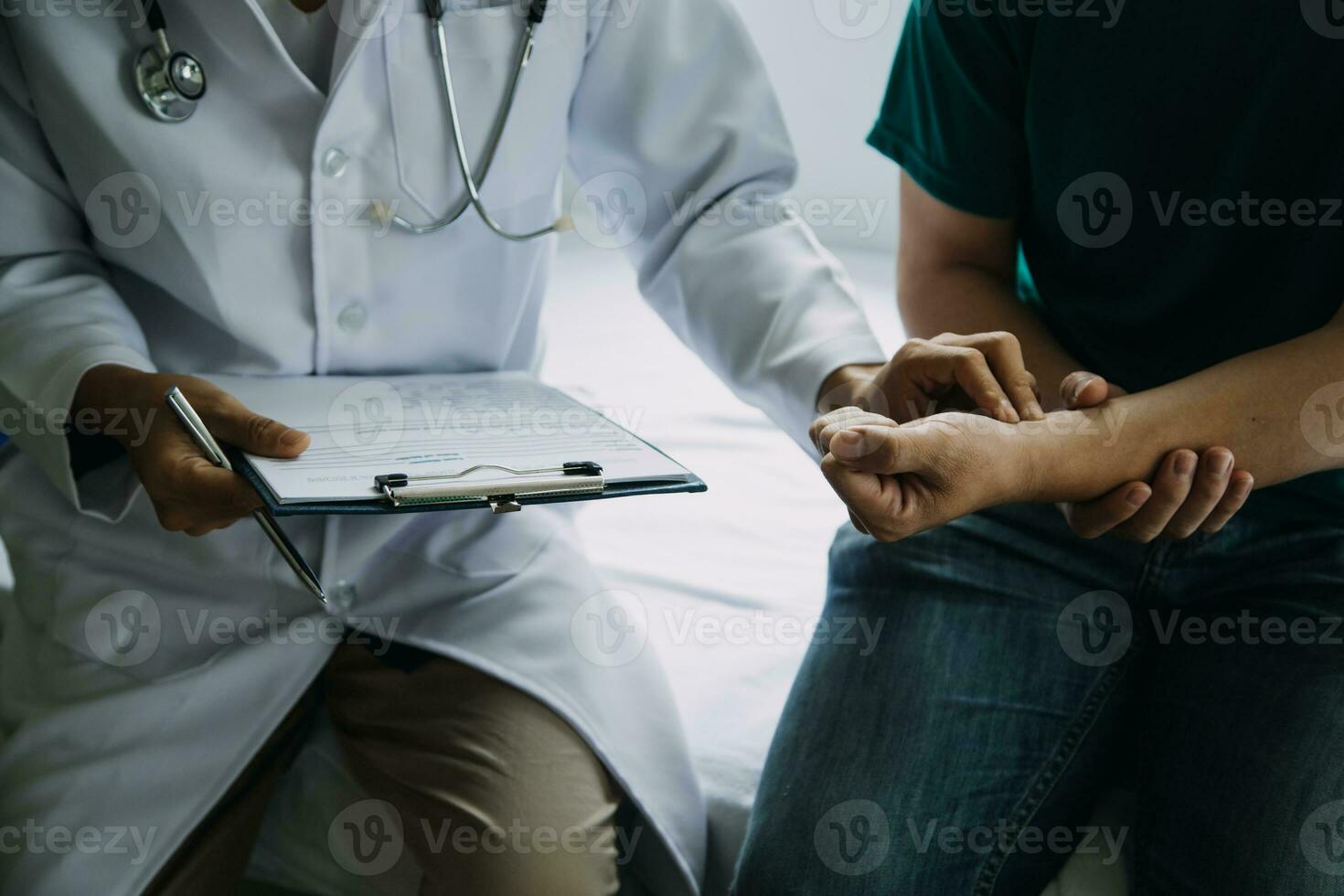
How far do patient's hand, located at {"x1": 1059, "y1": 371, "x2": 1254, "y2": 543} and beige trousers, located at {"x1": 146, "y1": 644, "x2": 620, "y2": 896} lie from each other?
0.41 metres

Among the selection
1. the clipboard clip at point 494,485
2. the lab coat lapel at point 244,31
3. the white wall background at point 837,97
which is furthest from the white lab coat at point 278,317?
the white wall background at point 837,97

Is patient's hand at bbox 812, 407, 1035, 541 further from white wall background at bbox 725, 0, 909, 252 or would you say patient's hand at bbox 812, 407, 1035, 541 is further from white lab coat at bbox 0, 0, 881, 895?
white wall background at bbox 725, 0, 909, 252

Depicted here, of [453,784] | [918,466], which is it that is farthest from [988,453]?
[453,784]

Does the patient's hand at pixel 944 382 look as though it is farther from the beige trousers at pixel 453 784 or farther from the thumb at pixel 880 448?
the beige trousers at pixel 453 784

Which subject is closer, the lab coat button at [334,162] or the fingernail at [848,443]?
the fingernail at [848,443]

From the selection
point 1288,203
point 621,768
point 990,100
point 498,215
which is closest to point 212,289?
point 498,215

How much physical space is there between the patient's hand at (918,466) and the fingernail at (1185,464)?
4.1 inches

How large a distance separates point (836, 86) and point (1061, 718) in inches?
71.0

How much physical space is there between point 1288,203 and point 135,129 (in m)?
0.87

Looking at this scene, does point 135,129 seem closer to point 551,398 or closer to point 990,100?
point 551,398

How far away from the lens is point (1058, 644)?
855 mm

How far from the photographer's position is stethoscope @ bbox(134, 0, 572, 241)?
0.80 metres

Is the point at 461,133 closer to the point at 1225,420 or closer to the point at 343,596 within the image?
the point at 343,596

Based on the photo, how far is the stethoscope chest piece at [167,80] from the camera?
796mm
